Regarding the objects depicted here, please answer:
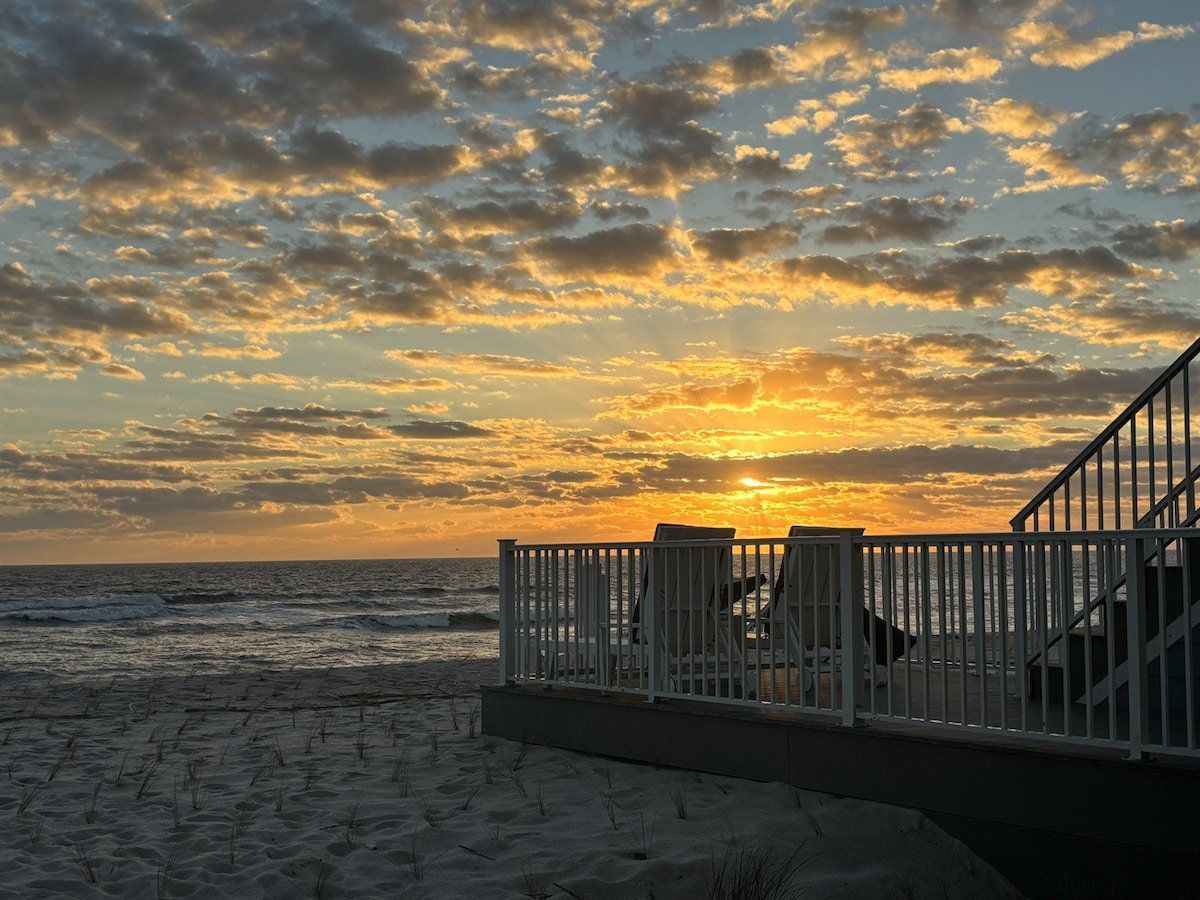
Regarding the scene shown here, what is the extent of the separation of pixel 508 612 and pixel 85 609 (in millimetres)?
38697

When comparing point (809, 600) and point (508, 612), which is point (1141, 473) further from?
point (508, 612)

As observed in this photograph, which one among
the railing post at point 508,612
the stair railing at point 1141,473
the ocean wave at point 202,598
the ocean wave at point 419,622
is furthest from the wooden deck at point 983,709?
the ocean wave at point 202,598

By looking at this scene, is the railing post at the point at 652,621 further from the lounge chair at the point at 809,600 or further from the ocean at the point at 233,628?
the ocean at the point at 233,628

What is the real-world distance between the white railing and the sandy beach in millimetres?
689

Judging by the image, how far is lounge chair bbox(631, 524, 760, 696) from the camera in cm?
769

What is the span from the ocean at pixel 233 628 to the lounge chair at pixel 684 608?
15.2 m

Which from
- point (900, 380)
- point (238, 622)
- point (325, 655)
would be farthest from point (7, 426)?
point (900, 380)

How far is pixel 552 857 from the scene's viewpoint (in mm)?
5770

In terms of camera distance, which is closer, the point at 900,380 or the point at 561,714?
the point at 561,714

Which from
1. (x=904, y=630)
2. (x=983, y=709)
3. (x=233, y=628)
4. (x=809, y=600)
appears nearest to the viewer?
(x=983, y=709)

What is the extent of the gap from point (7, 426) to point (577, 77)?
1012 inches

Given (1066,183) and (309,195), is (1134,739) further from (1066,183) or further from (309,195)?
(309,195)

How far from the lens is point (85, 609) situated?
42.5 metres

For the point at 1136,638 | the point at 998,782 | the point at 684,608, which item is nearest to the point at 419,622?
the point at 684,608
